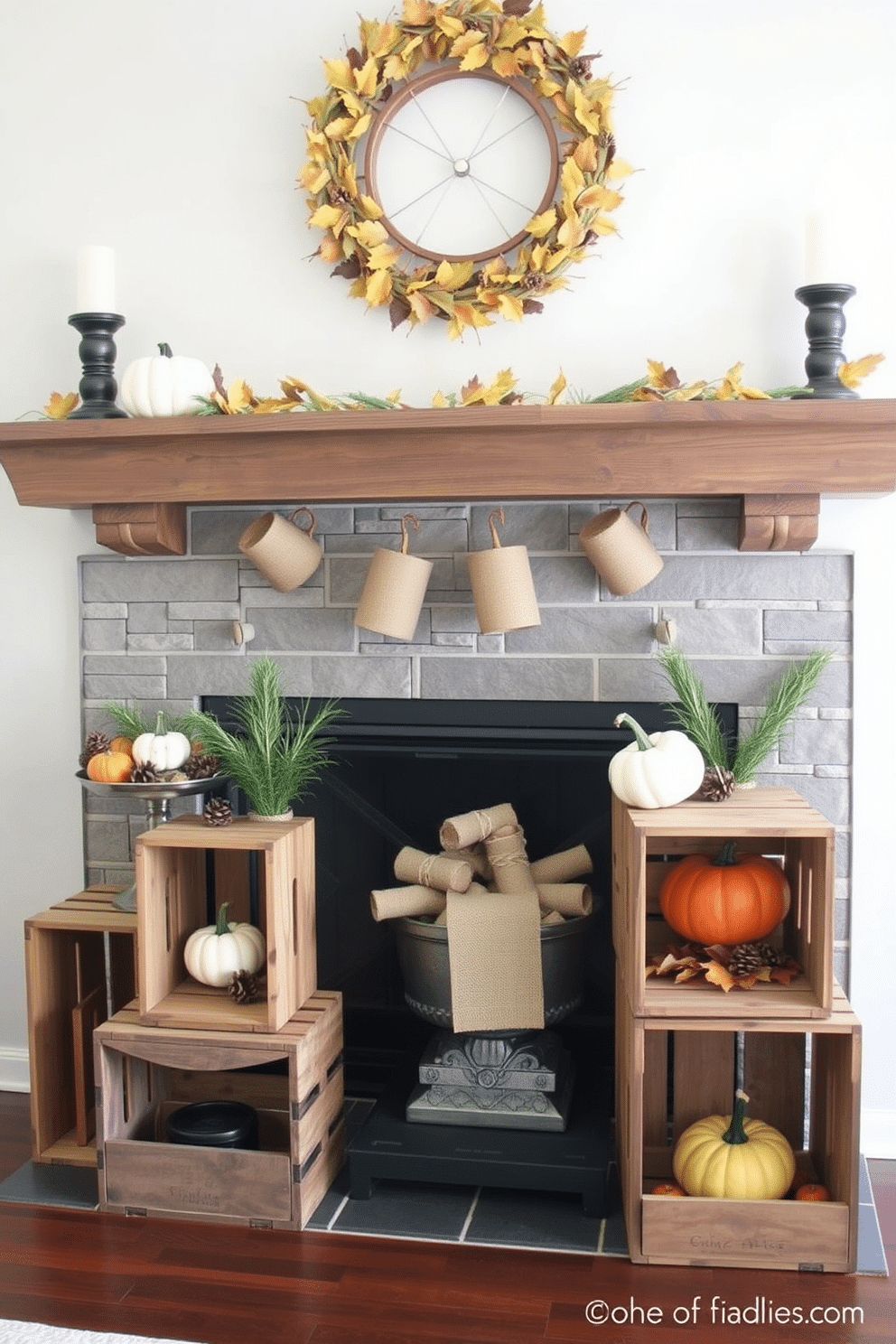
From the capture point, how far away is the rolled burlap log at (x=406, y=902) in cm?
234

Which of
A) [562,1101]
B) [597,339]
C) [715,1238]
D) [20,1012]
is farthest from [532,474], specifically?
[20,1012]

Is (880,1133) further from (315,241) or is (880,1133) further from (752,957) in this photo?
(315,241)

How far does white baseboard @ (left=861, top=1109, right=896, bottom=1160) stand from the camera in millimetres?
2379

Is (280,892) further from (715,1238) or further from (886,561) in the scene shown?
(886,561)

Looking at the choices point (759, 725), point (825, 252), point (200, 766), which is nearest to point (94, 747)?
point (200, 766)

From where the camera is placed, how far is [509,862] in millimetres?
2402

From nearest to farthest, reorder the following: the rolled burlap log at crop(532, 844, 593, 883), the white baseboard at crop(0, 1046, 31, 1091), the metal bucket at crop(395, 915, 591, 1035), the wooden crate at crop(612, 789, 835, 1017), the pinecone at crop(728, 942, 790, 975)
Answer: the wooden crate at crop(612, 789, 835, 1017)
the pinecone at crop(728, 942, 790, 975)
the metal bucket at crop(395, 915, 591, 1035)
the rolled burlap log at crop(532, 844, 593, 883)
the white baseboard at crop(0, 1046, 31, 1091)

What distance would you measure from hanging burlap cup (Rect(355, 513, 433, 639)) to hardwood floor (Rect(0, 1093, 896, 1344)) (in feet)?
3.49

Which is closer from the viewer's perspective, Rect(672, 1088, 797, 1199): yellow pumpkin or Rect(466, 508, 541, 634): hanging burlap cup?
Rect(672, 1088, 797, 1199): yellow pumpkin

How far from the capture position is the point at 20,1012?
273 centimetres

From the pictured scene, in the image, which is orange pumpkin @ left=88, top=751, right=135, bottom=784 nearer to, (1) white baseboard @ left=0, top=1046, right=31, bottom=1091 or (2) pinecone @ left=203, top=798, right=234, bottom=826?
(2) pinecone @ left=203, top=798, right=234, bottom=826

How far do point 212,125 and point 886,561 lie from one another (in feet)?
5.10

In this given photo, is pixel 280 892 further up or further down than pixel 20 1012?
further up

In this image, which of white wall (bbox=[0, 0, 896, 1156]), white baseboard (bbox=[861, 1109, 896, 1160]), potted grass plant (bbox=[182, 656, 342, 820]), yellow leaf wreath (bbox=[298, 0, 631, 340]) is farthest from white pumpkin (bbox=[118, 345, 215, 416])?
white baseboard (bbox=[861, 1109, 896, 1160])
